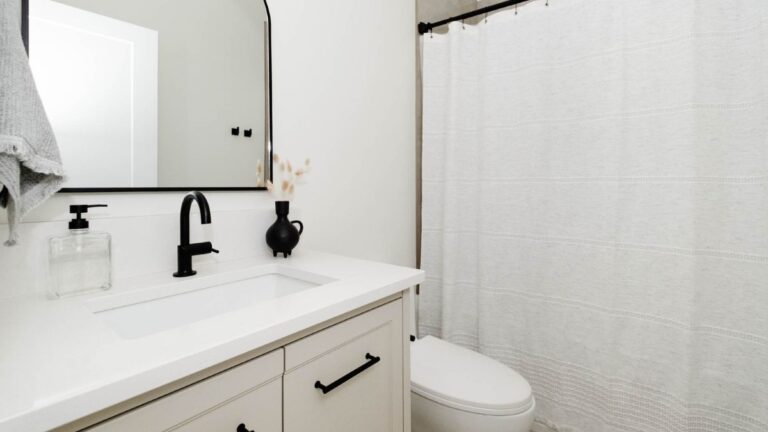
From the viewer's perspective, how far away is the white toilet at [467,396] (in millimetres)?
1104

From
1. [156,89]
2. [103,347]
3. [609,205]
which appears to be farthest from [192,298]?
[609,205]

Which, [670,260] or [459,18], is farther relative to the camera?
[459,18]

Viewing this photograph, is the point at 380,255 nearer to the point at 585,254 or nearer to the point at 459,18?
the point at 585,254

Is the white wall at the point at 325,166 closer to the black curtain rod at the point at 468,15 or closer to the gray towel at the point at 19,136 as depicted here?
the black curtain rod at the point at 468,15

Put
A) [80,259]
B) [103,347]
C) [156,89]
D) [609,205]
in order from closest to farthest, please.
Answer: [103,347]
[80,259]
[156,89]
[609,205]

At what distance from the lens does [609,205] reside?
138 cm

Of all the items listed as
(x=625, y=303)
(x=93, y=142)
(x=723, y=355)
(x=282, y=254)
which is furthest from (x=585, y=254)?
(x=93, y=142)

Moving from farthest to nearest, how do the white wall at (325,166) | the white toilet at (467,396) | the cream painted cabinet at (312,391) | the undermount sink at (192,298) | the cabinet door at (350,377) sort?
the white toilet at (467,396) → the white wall at (325,166) → the undermount sink at (192,298) → the cabinet door at (350,377) → the cream painted cabinet at (312,391)

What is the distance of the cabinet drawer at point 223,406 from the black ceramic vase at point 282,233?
548 mm

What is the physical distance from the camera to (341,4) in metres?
1.53

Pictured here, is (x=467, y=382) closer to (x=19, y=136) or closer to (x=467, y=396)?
(x=467, y=396)

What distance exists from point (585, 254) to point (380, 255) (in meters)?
0.88

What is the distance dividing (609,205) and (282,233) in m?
1.20

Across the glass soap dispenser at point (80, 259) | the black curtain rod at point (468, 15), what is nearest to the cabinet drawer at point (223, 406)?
the glass soap dispenser at point (80, 259)
